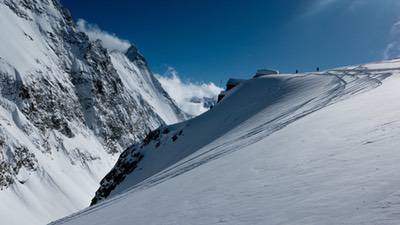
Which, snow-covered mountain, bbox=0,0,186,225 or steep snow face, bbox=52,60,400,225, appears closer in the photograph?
steep snow face, bbox=52,60,400,225

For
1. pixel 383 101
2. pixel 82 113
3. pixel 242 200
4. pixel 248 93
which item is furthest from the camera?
pixel 82 113

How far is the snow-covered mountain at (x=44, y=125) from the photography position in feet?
344

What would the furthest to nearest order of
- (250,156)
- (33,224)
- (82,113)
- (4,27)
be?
(82,113)
(4,27)
(33,224)
(250,156)

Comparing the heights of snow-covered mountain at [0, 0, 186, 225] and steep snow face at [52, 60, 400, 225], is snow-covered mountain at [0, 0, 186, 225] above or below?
above

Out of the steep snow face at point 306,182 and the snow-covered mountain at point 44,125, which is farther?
the snow-covered mountain at point 44,125

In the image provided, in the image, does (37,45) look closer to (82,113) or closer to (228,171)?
(82,113)

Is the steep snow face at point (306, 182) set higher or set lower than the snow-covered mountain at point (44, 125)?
lower

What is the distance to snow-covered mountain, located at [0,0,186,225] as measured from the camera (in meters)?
105

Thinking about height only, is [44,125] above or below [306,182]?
above

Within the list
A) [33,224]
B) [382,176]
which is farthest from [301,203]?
[33,224]

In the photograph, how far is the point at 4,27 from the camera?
153 metres

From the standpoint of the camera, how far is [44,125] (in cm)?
14938

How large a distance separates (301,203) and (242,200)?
5.66ft

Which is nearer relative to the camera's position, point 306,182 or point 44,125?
point 306,182
